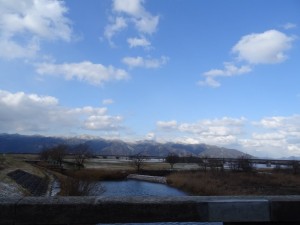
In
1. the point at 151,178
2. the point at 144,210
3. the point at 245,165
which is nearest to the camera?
the point at 144,210

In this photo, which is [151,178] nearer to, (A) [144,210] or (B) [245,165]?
(B) [245,165]

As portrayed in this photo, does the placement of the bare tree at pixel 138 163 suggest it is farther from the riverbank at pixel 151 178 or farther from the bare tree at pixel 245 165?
the bare tree at pixel 245 165

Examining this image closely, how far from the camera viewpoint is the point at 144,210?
4.33 meters

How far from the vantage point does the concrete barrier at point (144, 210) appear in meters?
4.23

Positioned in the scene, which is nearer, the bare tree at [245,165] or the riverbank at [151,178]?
the riverbank at [151,178]

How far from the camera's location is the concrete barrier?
423 centimetres

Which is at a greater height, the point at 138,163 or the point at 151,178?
the point at 138,163

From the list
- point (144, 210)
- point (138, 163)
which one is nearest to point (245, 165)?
point (138, 163)

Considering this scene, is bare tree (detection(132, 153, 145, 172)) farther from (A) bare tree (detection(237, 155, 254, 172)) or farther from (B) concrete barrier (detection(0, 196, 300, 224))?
(B) concrete barrier (detection(0, 196, 300, 224))

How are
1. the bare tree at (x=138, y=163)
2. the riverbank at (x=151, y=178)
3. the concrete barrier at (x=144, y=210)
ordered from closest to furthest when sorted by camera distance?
the concrete barrier at (x=144, y=210) < the riverbank at (x=151, y=178) < the bare tree at (x=138, y=163)

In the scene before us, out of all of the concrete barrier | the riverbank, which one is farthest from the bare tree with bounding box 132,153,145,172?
the concrete barrier

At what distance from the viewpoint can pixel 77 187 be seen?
115 ft

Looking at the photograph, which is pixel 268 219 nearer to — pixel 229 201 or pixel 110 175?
pixel 229 201

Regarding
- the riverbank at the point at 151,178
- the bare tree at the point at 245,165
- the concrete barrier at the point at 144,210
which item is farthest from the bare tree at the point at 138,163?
the concrete barrier at the point at 144,210
